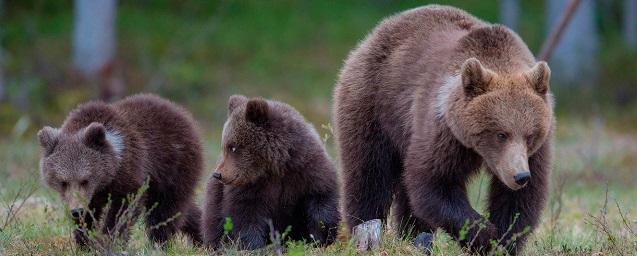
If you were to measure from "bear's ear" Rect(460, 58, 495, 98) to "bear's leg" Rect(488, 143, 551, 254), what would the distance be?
25.1 inches

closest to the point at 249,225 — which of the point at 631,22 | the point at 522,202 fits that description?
the point at 522,202

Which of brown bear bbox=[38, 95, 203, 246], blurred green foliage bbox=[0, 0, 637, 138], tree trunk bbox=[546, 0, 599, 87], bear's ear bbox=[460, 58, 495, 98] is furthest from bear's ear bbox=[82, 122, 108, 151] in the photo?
tree trunk bbox=[546, 0, 599, 87]

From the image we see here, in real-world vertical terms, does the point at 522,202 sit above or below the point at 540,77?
below

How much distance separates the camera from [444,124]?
22.1 ft

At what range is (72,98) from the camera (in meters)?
22.3

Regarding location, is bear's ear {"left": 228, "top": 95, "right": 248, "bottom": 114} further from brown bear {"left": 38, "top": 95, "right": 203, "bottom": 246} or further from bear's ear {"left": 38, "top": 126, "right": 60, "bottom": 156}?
bear's ear {"left": 38, "top": 126, "right": 60, "bottom": 156}

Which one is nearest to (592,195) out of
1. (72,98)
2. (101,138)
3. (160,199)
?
(160,199)

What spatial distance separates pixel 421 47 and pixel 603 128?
609 inches

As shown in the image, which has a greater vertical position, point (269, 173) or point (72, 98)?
point (269, 173)

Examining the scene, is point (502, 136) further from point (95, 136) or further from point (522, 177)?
point (95, 136)

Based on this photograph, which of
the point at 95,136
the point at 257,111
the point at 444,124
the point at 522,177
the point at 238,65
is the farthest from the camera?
the point at 238,65

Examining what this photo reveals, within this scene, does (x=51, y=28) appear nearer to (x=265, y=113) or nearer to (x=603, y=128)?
(x=603, y=128)

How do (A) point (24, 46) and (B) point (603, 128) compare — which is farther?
(A) point (24, 46)

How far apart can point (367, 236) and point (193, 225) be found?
2254 millimetres
